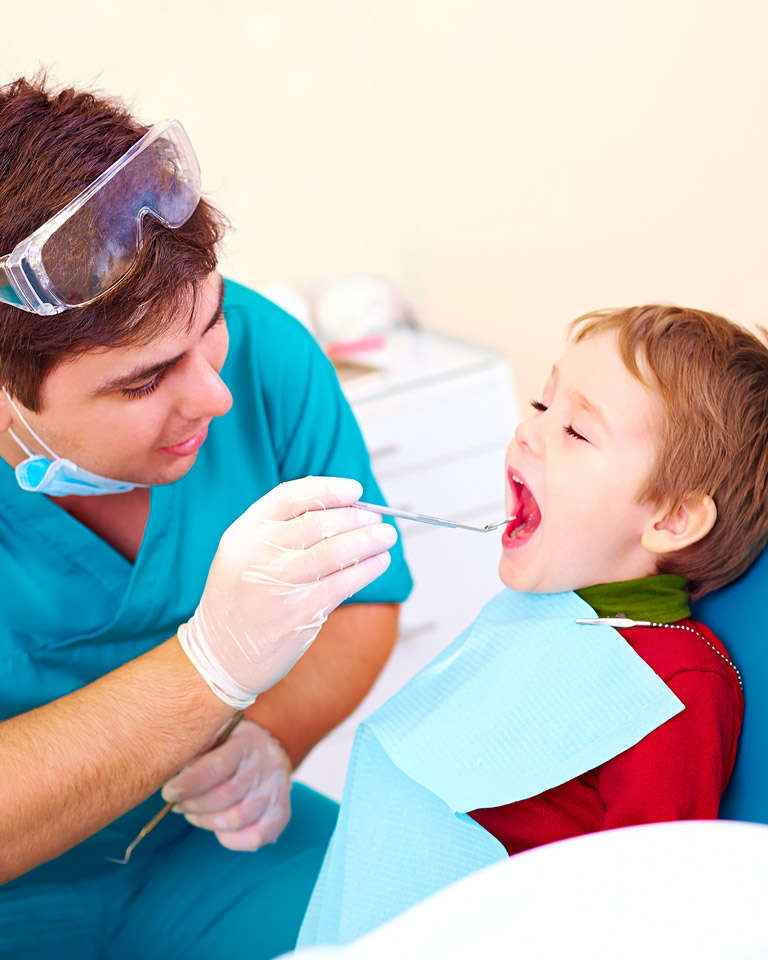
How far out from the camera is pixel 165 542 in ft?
4.08

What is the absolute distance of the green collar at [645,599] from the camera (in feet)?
3.29

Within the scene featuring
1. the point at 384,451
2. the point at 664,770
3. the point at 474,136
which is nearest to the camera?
the point at 664,770

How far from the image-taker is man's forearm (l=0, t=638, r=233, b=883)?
95 centimetres

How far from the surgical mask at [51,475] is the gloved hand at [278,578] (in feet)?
0.70

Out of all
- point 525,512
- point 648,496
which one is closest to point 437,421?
point 525,512

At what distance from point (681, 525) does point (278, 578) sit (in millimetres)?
460

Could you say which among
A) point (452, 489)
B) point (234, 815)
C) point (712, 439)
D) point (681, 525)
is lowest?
point (452, 489)

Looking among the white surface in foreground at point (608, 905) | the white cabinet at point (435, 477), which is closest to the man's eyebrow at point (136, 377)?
the white surface in foreground at point (608, 905)

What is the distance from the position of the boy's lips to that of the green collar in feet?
0.35

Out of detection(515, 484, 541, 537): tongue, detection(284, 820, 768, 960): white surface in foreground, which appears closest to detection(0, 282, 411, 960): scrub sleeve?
detection(515, 484, 541, 537): tongue

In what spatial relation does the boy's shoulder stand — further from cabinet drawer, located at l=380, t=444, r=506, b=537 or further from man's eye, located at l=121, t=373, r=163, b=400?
cabinet drawer, located at l=380, t=444, r=506, b=537

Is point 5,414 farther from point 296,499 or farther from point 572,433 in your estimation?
point 572,433

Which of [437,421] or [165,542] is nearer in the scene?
[165,542]

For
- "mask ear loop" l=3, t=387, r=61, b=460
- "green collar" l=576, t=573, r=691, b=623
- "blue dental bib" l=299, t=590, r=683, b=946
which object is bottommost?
"blue dental bib" l=299, t=590, r=683, b=946
